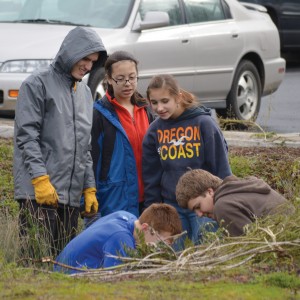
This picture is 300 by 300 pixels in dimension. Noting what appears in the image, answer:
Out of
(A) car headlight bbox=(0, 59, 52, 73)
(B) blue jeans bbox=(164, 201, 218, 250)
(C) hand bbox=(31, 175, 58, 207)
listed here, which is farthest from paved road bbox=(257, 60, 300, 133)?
(C) hand bbox=(31, 175, 58, 207)

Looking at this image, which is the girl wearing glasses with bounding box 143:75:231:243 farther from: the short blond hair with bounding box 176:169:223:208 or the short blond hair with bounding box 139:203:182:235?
the short blond hair with bounding box 139:203:182:235

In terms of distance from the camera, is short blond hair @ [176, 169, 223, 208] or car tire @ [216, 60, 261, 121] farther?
car tire @ [216, 60, 261, 121]

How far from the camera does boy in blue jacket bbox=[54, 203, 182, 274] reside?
6.14m

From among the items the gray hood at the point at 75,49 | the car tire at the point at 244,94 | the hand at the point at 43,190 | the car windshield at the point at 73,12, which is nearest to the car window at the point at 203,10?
the car tire at the point at 244,94

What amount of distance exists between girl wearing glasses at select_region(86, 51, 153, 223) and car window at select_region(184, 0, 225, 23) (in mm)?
5295

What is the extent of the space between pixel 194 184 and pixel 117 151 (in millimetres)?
1054

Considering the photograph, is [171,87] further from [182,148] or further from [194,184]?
[194,184]

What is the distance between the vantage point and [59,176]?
7.01 m

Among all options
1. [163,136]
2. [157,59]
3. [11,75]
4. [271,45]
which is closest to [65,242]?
[163,136]

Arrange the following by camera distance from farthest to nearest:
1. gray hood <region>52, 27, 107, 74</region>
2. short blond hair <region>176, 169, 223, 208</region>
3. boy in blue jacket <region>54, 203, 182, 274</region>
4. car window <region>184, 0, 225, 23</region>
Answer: car window <region>184, 0, 225, 23</region> < gray hood <region>52, 27, 107, 74</region> < short blond hair <region>176, 169, 223, 208</region> < boy in blue jacket <region>54, 203, 182, 274</region>

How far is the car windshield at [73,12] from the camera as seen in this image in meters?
11.6

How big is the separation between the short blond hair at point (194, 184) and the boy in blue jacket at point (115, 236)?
297 mm

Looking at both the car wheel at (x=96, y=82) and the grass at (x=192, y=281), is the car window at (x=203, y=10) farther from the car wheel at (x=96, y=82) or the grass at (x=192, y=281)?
the grass at (x=192, y=281)

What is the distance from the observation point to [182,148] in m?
7.19
